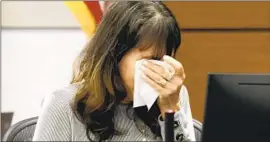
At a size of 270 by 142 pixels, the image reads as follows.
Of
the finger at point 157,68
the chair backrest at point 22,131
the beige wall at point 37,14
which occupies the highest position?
the beige wall at point 37,14

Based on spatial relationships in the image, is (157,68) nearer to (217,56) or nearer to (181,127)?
(181,127)

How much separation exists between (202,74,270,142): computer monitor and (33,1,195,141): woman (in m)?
0.23

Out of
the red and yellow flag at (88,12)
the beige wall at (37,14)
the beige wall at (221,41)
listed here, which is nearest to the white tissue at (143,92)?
the red and yellow flag at (88,12)

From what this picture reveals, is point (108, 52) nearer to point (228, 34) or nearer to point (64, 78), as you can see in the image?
point (228, 34)

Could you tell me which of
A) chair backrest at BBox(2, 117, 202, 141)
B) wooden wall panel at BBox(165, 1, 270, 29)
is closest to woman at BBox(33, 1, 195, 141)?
chair backrest at BBox(2, 117, 202, 141)

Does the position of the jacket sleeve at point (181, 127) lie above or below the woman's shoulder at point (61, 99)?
below

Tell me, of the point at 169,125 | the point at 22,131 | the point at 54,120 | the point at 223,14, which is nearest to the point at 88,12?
the point at 223,14

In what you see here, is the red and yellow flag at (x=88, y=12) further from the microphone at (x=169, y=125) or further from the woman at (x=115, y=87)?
the microphone at (x=169, y=125)

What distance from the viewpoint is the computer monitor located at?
0.94 meters

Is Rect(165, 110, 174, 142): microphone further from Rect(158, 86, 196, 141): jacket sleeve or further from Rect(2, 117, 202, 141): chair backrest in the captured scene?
Rect(2, 117, 202, 141): chair backrest

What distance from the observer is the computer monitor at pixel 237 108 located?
37.1 inches

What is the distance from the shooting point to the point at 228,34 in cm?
247

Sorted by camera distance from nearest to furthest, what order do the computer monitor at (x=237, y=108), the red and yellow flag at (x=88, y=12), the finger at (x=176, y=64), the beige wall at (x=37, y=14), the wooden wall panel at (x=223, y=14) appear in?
the computer monitor at (x=237, y=108), the finger at (x=176, y=64), the red and yellow flag at (x=88, y=12), the wooden wall panel at (x=223, y=14), the beige wall at (x=37, y=14)

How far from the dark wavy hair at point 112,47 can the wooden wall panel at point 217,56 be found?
1200mm
